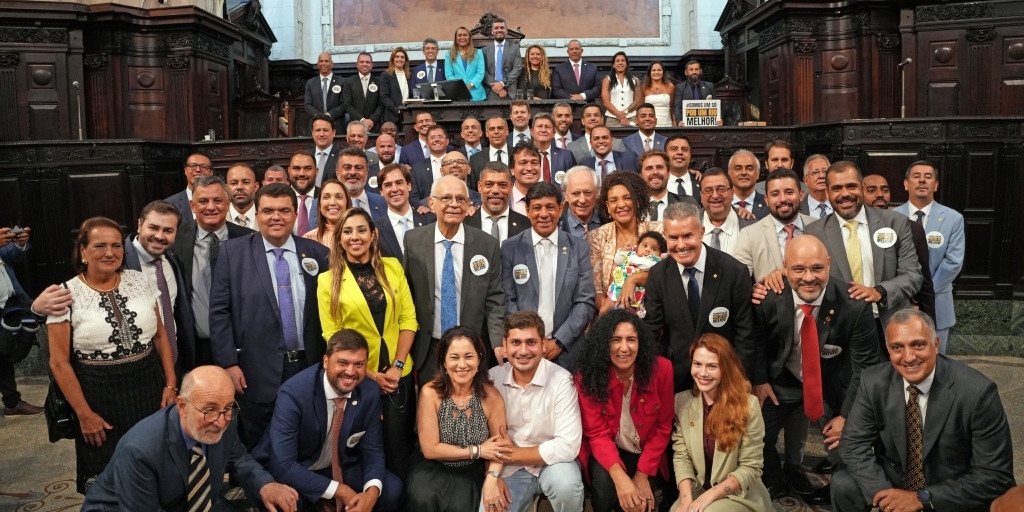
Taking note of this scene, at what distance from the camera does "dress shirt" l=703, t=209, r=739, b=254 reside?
466 centimetres

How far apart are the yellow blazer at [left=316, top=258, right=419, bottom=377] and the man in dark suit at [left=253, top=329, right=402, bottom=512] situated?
0.23 meters

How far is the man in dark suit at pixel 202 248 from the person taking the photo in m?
4.23

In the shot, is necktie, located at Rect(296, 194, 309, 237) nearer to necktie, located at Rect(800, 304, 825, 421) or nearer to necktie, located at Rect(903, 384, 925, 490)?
necktie, located at Rect(800, 304, 825, 421)

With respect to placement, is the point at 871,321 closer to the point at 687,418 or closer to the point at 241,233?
the point at 687,418

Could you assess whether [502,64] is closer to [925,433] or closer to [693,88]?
[693,88]

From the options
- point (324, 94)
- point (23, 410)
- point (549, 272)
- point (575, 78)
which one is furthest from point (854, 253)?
point (324, 94)

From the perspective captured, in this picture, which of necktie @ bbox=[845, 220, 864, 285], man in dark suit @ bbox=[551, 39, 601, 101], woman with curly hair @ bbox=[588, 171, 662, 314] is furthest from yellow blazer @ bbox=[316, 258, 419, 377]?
man in dark suit @ bbox=[551, 39, 601, 101]

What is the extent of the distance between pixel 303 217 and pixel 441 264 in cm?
148

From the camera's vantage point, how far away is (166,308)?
3883 mm

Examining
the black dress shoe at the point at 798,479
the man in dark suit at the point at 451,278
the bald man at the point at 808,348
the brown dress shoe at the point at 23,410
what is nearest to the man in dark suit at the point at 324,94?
the brown dress shoe at the point at 23,410

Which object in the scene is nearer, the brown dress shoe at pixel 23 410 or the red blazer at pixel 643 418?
the red blazer at pixel 643 418

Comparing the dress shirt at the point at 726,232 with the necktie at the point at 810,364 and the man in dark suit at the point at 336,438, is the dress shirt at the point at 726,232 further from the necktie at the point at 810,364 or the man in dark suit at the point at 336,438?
the man in dark suit at the point at 336,438

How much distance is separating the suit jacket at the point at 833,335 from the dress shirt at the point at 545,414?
921 mm

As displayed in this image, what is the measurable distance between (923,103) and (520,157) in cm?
591
